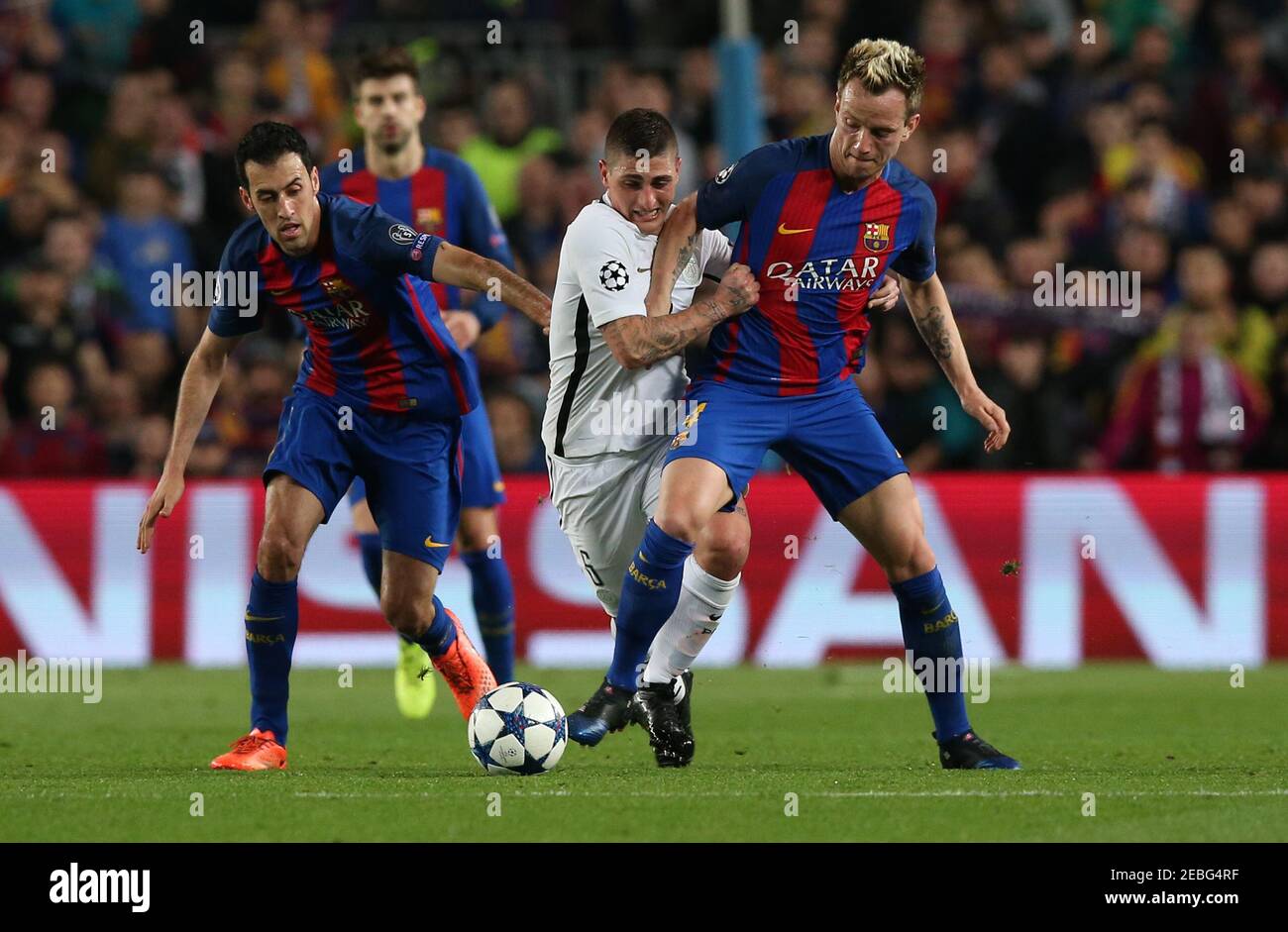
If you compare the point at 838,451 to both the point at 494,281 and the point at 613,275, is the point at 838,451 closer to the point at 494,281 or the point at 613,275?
the point at 613,275

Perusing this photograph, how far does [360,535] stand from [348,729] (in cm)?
84

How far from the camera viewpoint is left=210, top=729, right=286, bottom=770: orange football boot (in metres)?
6.98

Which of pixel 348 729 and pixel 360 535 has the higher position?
pixel 360 535

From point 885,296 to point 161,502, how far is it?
8.49ft

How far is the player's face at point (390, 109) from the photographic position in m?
8.58

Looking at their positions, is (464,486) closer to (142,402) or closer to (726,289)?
(726,289)

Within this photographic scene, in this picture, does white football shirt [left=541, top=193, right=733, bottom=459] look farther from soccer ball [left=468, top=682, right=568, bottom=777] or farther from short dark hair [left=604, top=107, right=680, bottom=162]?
soccer ball [left=468, top=682, right=568, bottom=777]

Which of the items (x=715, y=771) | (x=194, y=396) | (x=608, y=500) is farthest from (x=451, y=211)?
(x=715, y=771)

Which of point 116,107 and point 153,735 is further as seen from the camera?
point 116,107

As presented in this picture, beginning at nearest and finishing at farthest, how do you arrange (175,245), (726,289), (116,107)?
(726,289)
(175,245)
(116,107)

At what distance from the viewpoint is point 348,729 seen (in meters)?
8.63

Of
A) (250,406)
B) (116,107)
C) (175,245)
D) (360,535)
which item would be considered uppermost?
(116,107)

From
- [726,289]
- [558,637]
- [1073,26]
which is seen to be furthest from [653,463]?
[1073,26]

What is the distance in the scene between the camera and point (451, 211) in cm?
859
